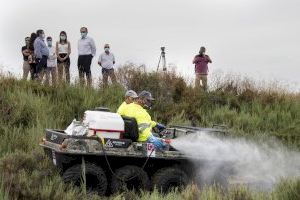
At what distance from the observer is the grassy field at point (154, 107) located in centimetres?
1516

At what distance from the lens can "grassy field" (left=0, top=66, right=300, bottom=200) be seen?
15.2 metres

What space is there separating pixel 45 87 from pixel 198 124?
191 inches

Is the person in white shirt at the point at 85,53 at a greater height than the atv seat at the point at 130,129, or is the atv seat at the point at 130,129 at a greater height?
the person in white shirt at the point at 85,53

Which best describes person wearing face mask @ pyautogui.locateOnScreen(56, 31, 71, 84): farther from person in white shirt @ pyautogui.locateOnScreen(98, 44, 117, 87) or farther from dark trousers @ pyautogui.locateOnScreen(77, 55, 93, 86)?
person in white shirt @ pyautogui.locateOnScreen(98, 44, 117, 87)

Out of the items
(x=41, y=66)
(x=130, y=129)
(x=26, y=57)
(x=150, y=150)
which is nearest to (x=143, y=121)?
(x=130, y=129)

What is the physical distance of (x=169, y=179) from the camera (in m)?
12.4

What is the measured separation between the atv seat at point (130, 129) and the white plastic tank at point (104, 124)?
18cm

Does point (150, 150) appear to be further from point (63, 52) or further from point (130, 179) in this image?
point (63, 52)

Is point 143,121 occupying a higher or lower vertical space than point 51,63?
lower

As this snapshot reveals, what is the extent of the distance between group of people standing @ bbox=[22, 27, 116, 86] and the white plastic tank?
745 centimetres

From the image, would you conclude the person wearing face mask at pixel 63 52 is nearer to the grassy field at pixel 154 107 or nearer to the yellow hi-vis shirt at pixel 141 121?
the grassy field at pixel 154 107

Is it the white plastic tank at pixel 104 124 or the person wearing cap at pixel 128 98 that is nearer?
the white plastic tank at pixel 104 124

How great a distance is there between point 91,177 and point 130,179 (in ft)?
2.72

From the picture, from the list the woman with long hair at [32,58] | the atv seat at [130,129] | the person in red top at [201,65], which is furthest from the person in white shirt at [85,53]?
the atv seat at [130,129]
